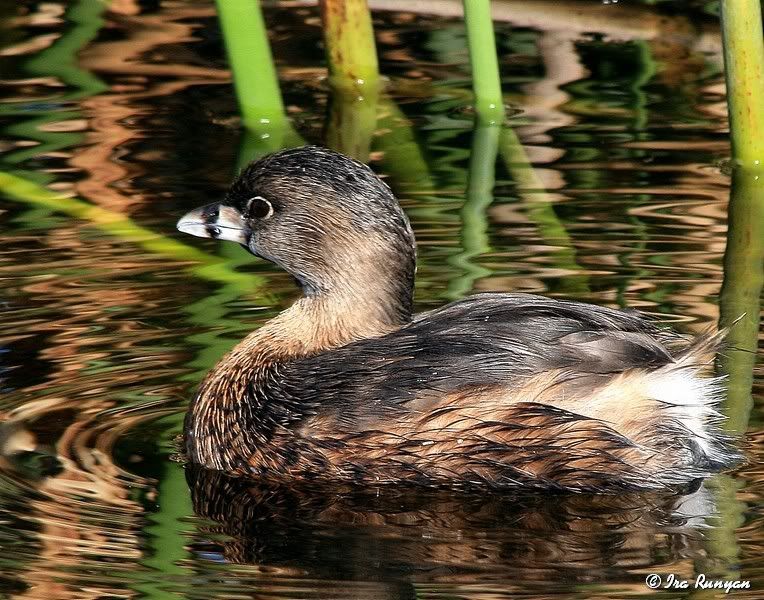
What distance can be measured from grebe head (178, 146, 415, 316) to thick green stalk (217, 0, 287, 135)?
4.51ft

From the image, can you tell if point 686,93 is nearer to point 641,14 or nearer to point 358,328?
point 641,14

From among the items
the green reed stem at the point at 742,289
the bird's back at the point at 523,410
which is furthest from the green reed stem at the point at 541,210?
the bird's back at the point at 523,410

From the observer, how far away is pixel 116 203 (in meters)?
7.95

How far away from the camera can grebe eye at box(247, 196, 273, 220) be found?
5.79 metres

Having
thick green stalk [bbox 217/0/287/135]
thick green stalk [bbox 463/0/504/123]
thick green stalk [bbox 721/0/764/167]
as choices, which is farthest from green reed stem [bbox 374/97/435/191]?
thick green stalk [bbox 721/0/764/167]

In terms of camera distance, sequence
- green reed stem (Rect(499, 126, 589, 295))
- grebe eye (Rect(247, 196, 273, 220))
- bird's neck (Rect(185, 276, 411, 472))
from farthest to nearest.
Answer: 1. green reed stem (Rect(499, 126, 589, 295))
2. grebe eye (Rect(247, 196, 273, 220))
3. bird's neck (Rect(185, 276, 411, 472))

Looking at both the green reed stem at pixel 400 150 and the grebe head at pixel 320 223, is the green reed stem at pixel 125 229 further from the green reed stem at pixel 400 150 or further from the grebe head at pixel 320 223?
the green reed stem at pixel 400 150

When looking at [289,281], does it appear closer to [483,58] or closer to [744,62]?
[483,58]

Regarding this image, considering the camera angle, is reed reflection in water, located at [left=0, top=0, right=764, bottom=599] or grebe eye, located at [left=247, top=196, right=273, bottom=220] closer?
reed reflection in water, located at [left=0, top=0, right=764, bottom=599]

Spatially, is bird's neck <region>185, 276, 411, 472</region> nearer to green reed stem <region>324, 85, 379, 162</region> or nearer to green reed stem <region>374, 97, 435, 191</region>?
green reed stem <region>374, 97, 435, 191</region>

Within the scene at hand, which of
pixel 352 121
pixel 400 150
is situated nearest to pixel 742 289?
pixel 400 150

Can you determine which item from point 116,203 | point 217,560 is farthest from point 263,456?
point 116,203

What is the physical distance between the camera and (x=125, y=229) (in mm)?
7398

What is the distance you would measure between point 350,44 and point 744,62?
8.17 feet
